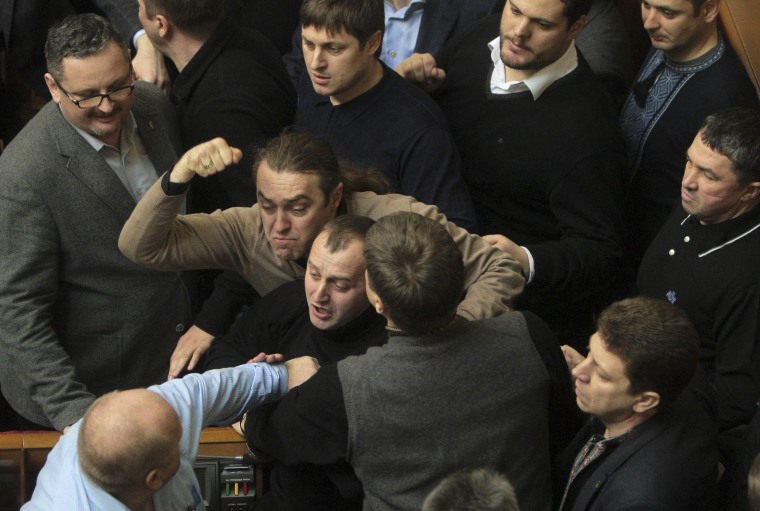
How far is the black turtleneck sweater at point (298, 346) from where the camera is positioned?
2.18 meters

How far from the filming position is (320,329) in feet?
7.66

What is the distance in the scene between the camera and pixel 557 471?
7.60 feet

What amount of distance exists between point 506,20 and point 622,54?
2.40ft

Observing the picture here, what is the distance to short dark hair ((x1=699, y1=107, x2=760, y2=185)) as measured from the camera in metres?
2.57

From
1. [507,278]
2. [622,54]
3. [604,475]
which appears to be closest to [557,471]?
[604,475]

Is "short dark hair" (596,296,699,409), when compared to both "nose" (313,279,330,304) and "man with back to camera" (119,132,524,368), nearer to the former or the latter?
"man with back to camera" (119,132,524,368)

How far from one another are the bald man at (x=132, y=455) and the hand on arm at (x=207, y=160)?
0.53m

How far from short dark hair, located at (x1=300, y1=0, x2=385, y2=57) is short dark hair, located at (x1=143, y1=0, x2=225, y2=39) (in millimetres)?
286

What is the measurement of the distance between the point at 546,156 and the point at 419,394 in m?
1.23

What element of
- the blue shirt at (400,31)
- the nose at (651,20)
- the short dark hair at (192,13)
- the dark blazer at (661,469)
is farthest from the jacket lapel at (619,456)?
the blue shirt at (400,31)

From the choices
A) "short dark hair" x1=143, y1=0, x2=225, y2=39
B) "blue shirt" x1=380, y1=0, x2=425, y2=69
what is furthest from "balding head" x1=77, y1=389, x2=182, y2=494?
"blue shirt" x1=380, y1=0, x2=425, y2=69

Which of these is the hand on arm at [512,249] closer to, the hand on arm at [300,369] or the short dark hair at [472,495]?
the hand on arm at [300,369]

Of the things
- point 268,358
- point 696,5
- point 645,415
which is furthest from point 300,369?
point 696,5

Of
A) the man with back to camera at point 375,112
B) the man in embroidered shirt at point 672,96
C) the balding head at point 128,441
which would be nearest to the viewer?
the balding head at point 128,441
